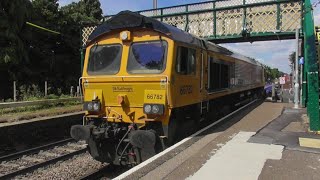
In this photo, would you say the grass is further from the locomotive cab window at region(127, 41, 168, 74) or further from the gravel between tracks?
the locomotive cab window at region(127, 41, 168, 74)

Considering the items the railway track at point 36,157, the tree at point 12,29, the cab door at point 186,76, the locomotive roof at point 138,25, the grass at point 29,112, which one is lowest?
the railway track at point 36,157

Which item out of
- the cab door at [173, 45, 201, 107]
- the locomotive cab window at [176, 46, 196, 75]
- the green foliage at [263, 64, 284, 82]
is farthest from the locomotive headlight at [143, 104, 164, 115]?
the green foliage at [263, 64, 284, 82]

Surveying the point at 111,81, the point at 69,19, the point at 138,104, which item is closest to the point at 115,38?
the point at 111,81

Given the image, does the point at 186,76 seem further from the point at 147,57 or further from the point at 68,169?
the point at 68,169

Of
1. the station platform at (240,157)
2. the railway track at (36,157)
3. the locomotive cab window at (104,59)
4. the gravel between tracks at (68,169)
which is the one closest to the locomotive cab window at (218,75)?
the station platform at (240,157)

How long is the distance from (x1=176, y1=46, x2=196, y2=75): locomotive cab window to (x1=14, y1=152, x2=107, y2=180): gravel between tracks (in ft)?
10.7

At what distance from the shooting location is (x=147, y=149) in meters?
9.08

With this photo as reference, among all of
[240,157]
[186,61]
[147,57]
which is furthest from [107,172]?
[240,157]

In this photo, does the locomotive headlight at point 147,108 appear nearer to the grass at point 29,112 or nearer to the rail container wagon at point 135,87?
the rail container wagon at point 135,87

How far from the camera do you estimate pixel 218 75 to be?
44.1 feet

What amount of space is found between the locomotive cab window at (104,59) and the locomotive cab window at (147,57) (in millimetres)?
373

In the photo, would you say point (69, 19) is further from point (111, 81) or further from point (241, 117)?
point (111, 81)

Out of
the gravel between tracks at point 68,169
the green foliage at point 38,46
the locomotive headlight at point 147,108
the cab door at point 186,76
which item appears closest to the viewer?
the locomotive headlight at point 147,108

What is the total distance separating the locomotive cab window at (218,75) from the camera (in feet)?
40.5
